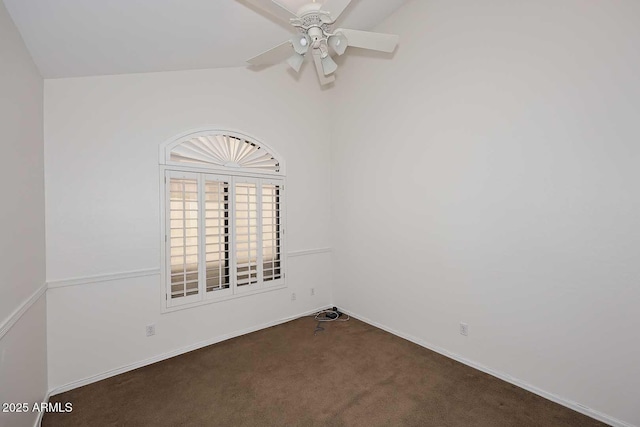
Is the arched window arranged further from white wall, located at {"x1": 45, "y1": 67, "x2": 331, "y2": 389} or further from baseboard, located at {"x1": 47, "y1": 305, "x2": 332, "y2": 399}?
baseboard, located at {"x1": 47, "y1": 305, "x2": 332, "y2": 399}

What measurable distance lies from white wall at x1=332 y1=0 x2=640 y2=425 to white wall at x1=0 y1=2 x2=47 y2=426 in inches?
122

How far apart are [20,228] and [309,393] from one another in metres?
2.28

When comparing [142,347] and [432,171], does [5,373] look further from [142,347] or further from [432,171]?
Result: [432,171]

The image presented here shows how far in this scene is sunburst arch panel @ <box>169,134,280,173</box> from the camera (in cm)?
299

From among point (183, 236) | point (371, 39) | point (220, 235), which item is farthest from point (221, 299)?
point (371, 39)

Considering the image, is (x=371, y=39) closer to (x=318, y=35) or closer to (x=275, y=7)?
(x=318, y=35)

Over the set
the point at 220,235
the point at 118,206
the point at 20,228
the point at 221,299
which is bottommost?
the point at 221,299

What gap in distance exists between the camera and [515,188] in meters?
2.38

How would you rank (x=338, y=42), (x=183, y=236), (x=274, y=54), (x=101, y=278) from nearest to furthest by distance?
(x=338, y=42) → (x=274, y=54) → (x=101, y=278) → (x=183, y=236)

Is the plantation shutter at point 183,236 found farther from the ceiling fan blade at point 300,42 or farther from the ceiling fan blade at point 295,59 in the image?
the ceiling fan blade at point 300,42

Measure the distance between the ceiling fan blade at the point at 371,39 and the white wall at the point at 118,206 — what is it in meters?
1.67

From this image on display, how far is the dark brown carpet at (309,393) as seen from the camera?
203 centimetres

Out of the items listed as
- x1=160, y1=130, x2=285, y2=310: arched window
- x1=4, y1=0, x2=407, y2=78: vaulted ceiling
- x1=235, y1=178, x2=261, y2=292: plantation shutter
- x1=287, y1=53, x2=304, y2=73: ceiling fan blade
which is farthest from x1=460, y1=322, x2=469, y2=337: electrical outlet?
x1=4, y1=0, x2=407, y2=78: vaulted ceiling

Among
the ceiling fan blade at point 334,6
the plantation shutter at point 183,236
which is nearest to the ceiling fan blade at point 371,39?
the ceiling fan blade at point 334,6
